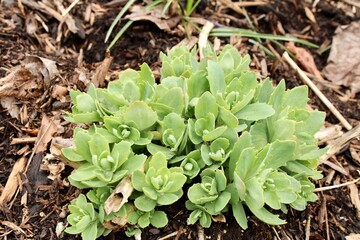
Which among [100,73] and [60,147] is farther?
[100,73]

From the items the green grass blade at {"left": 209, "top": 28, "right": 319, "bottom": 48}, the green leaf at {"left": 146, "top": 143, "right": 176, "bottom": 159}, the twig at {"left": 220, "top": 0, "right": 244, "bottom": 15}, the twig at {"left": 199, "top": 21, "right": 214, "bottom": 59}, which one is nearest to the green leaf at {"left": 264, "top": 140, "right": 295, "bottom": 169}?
the green leaf at {"left": 146, "top": 143, "right": 176, "bottom": 159}

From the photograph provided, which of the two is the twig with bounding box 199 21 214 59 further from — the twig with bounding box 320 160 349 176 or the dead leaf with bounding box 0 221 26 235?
the dead leaf with bounding box 0 221 26 235

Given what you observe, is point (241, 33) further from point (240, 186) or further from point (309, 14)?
point (240, 186)

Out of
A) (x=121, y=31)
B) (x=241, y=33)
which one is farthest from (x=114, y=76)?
(x=241, y=33)

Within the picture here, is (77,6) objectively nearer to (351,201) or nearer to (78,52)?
(78,52)

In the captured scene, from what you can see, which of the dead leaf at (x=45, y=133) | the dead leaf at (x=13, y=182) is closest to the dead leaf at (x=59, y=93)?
the dead leaf at (x=45, y=133)

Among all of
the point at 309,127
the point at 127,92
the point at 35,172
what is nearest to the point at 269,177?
the point at 309,127
